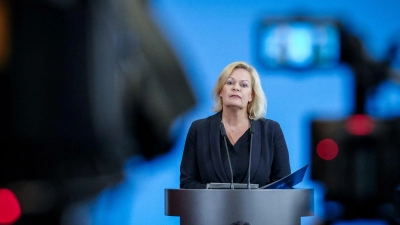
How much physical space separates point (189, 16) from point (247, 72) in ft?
5.10

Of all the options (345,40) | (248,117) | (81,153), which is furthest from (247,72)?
(345,40)

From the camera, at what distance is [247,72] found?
2979 millimetres

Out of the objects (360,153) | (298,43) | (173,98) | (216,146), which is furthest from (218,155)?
(360,153)

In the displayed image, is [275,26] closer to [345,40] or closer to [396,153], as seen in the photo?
[345,40]

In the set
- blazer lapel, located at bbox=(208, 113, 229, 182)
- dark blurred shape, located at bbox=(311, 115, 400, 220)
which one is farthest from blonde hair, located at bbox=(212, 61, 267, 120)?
dark blurred shape, located at bbox=(311, 115, 400, 220)

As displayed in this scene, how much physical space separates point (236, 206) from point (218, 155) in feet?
1.29

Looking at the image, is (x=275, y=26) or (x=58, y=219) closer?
(x=58, y=219)

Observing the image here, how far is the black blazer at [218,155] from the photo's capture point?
2867mm

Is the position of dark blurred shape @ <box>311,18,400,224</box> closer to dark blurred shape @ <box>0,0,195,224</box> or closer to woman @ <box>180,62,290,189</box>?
dark blurred shape @ <box>0,0,195,224</box>

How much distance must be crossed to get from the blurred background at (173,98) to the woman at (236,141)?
1.10 meters

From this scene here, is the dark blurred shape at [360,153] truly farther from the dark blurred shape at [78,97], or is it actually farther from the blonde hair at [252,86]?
the blonde hair at [252,86]

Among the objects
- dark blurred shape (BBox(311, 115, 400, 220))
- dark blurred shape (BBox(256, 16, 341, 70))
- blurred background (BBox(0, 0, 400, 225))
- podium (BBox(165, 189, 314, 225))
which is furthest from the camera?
dark blurred shape (BBox(311, 115, 400, 220))

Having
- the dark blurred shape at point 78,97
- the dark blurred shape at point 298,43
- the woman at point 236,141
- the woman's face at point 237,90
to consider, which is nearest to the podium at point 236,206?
the woman at point 236,141

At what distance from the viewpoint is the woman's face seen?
2914mm
